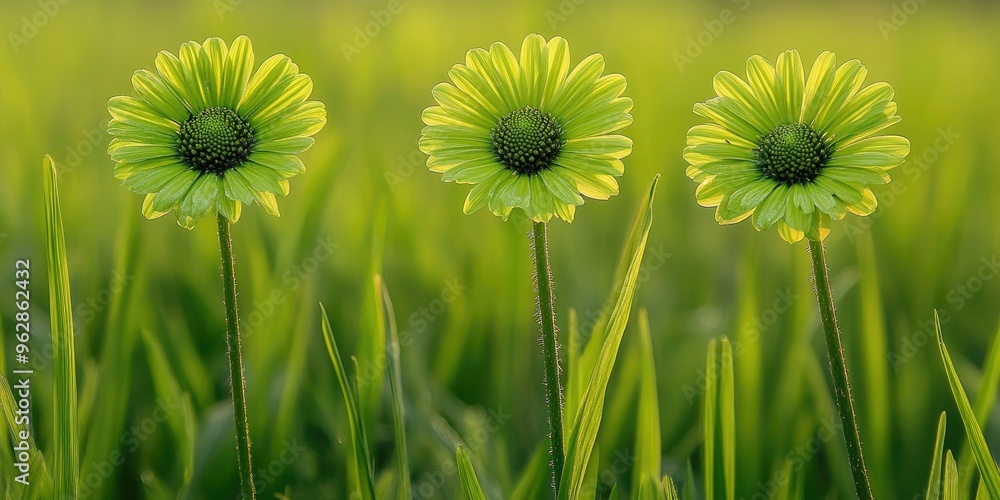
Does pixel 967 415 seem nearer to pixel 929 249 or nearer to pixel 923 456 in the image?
pixel 923 456

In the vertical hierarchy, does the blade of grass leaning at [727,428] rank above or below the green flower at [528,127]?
below

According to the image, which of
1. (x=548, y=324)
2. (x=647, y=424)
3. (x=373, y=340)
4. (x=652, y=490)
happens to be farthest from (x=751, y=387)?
(x=548, y=324)

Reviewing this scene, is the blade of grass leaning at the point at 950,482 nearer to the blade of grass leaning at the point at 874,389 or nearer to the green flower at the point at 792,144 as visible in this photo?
the green flower at the point at 792,144

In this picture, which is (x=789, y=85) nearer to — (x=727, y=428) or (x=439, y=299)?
(x=727, y=428)

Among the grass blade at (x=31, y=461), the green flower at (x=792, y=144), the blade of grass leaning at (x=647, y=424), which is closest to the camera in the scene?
the green flower at (x=792, y=144)

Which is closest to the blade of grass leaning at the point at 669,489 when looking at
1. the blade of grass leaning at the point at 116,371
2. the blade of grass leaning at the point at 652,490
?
the blade of grass leaning at the point at 652,490

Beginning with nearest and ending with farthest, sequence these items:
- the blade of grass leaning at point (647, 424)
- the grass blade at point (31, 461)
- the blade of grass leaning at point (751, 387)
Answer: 1. the grass blade at point (31, 461)
2. the blade of grass leaning at point (647, 424)
3. the blade of grass leaning at point (751, 387)

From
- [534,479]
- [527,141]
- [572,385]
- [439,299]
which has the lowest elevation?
[534,479]

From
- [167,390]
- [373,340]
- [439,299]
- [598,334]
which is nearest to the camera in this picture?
[598,334]
